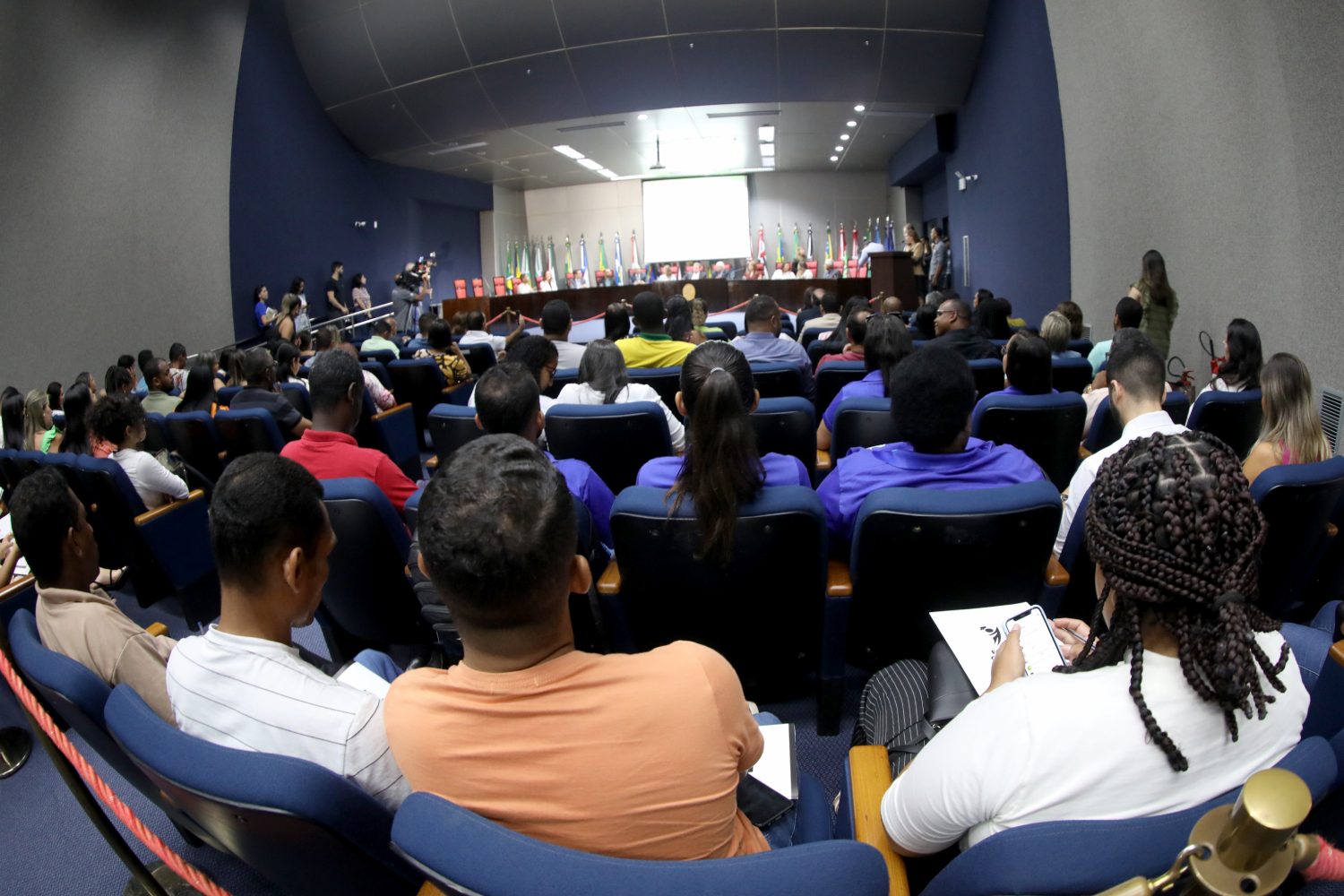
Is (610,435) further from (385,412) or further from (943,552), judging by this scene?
(385,412)

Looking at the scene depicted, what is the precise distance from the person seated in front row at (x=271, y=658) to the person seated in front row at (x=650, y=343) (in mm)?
3150

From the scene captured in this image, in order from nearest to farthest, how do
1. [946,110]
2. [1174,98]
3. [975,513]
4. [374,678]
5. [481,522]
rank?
1. [481,522]
2. [374,678]
3. [975,513]
4. [1174,98]
5. [946,110]

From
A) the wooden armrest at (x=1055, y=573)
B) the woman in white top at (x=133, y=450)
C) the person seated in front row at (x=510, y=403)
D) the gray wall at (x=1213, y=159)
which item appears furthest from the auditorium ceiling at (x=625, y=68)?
the wooden armrest at (x=1055, y=573)

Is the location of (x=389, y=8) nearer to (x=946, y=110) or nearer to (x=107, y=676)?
(x=946, y=110)

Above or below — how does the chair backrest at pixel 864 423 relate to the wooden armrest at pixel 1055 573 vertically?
above

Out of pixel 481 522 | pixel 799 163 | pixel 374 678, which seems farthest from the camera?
pixel 799 163

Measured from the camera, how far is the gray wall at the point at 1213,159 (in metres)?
3.88

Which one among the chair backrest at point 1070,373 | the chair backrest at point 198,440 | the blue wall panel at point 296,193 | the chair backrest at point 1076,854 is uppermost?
the blue wall panel at point 296,193

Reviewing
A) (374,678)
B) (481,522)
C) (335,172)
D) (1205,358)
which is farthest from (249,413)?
(335,172)

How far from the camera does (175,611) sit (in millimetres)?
3307

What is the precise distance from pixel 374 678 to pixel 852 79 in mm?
10350

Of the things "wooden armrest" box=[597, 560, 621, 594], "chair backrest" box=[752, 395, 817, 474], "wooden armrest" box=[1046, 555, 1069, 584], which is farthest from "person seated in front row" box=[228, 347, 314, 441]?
"wooden armrest" box=[1046, 555, 1069, 584]

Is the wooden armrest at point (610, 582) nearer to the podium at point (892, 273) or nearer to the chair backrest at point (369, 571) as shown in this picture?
the chair backrest at point (369, 571)

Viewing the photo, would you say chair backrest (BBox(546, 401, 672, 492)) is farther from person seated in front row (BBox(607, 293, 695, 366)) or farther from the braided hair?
the braided hair
